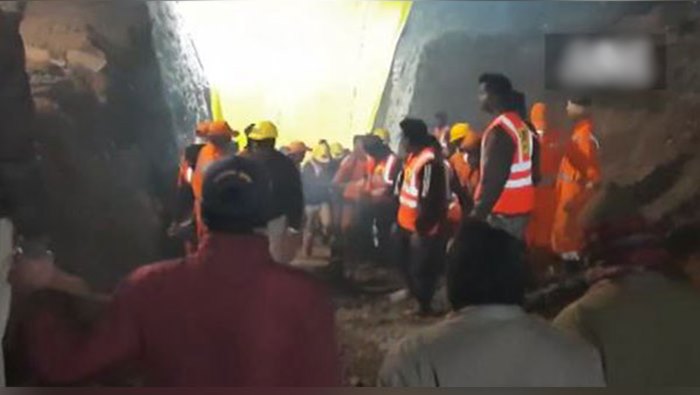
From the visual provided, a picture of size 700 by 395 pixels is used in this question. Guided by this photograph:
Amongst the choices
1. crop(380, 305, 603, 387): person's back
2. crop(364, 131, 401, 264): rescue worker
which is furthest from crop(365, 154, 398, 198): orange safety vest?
crop(380, 305, 603, 387): person's back

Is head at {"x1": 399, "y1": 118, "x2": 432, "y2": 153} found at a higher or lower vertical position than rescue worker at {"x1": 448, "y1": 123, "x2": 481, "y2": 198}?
higher

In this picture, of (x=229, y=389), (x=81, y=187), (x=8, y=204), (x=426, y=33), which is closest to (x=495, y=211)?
(x=426, y=33)

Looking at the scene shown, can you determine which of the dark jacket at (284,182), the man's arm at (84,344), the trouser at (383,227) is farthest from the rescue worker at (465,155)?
the man's arm at (84,344)

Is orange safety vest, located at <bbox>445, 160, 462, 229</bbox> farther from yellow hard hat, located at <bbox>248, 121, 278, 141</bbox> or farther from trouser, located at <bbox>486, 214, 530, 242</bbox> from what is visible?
yellow hard hat, located at <bbox>248, 121, 278, 141</bbox>

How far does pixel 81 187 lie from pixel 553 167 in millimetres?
649

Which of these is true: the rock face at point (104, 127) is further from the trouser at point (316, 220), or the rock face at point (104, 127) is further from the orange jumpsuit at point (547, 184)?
the orange jumpsuit at point (547, 184)

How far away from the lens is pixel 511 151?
153 centimetres

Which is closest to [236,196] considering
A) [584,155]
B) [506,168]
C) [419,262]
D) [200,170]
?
[200,170]

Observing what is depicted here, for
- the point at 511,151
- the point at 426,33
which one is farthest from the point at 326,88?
the point at 511,151

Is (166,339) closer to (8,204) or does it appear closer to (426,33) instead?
(8,204)

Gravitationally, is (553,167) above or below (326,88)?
below

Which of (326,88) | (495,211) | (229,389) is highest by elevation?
(326,88)

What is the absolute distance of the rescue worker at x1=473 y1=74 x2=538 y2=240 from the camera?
1.52 m

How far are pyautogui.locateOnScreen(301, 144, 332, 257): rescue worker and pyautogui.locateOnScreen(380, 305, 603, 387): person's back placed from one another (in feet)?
0.64
